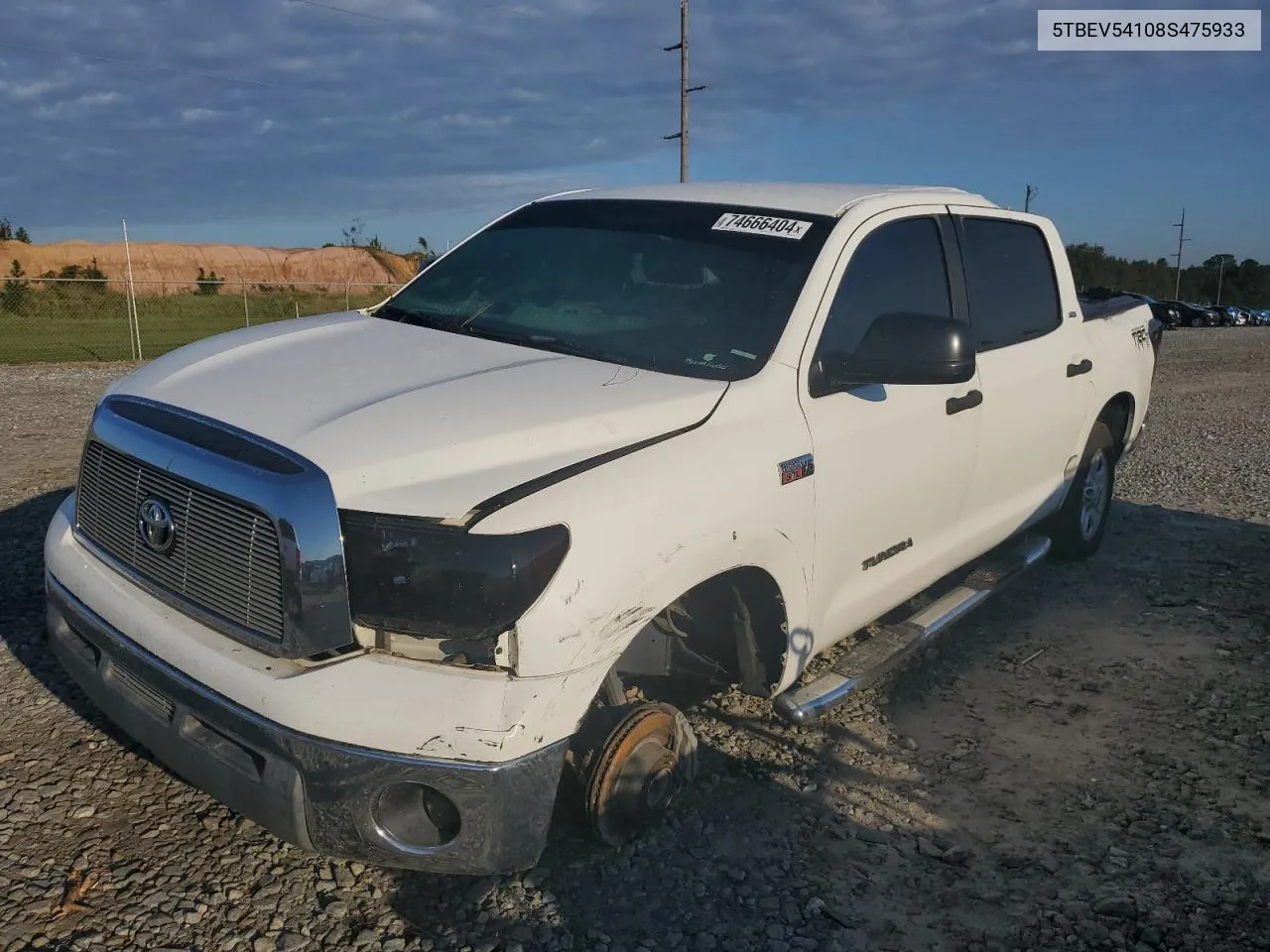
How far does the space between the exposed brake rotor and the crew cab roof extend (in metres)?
1.89

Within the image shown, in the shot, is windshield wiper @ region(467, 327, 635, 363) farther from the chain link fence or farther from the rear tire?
the chain link fence

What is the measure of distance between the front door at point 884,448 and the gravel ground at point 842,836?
0.57 meters

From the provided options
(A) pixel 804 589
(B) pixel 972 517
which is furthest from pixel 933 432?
(A) pixel 804 589

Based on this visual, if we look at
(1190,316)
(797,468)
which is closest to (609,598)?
(797,468)

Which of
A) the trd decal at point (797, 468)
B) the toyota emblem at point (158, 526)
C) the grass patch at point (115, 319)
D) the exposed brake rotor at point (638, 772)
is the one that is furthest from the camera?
the grass patch at point (115, 319)

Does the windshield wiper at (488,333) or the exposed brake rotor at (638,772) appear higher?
the windshield wiper at (488,333)

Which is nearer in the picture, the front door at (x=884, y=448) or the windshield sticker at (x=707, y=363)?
the windshield sticker at (x=707, y=363)

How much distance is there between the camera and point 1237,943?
109 inches

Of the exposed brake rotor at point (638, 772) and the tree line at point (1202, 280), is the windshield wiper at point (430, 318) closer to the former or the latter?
the exposed brake rotor at point (638, 772)

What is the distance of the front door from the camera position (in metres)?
3.31

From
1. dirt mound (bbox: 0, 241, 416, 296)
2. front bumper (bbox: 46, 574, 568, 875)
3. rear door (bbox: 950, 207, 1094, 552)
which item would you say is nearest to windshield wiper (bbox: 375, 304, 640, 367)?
front bumper (bbox: 46, 574, 568, 875)

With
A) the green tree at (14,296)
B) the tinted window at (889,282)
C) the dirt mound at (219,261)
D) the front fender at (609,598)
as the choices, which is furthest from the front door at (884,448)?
the dirt mound at (219,261)

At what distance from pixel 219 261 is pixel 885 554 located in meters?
54.7

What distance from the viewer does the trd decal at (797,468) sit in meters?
3.03
